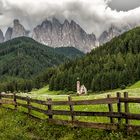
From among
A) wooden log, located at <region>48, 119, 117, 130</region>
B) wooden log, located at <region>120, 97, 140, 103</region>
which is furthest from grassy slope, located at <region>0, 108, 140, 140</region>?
wooden log, located at <region>120, 97, 140, 103</region>

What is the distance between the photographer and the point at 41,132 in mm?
28031

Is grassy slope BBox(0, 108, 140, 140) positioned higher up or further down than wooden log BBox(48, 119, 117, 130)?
further down

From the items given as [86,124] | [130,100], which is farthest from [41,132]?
[130,100]

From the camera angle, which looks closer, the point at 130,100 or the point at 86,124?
the point at 130,100

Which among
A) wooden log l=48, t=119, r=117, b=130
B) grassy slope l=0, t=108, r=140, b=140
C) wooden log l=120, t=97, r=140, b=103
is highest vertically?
wooden log l=120, t=97, r=140, b=103

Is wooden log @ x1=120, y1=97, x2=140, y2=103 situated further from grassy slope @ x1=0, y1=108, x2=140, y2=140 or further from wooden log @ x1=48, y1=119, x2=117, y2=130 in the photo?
grassy slope @ x1=0, y1=108, x2=140, y2=140

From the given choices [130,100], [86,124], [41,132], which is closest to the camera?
[130,100]

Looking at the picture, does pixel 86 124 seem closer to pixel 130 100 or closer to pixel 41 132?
pixel 130 100

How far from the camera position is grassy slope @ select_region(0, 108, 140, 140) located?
22602mm

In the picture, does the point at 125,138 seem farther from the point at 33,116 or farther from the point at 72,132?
the point at 33,116

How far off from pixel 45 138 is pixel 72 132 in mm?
2161

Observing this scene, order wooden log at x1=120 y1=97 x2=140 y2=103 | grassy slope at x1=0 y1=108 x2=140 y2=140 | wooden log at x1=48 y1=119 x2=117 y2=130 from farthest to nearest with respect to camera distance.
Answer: grassy slope at x1=0 y1=108 x2=140 y2=140, wooden log at x1=48 y1=119 x2=117 y2=130, wooden log at x1=120 y1=97 x2=140 y2=103

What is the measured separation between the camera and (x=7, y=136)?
27266 mm

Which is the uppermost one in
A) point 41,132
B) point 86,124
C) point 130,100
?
point 130,100
